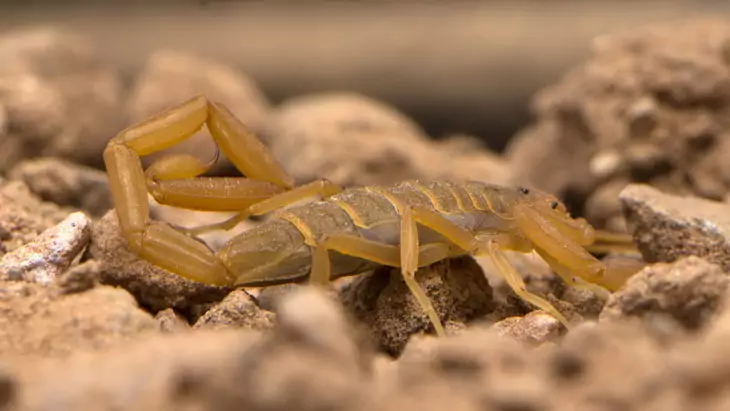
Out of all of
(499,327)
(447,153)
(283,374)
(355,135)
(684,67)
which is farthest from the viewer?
(447,153)

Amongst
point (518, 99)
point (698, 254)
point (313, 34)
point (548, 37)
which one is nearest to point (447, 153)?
point (518, 99)

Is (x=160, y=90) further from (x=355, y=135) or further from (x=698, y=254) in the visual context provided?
(x=698, y=254)

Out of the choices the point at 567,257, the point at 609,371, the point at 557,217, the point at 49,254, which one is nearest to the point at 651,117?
the point at 557,217

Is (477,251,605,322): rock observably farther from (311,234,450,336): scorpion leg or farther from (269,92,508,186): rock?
(269,92,508,186): rock

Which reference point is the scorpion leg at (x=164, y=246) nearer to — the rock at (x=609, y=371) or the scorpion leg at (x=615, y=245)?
the rock at (x=609, y=371)

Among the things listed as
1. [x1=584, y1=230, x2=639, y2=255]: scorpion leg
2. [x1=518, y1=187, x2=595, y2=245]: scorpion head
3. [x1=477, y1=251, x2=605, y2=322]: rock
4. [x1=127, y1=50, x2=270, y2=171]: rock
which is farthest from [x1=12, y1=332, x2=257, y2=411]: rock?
[x1=127, y1=50, x2=270, y2=171]: rock

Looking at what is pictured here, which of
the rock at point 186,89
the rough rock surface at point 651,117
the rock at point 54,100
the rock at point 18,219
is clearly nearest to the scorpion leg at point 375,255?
the rock at point 18,219

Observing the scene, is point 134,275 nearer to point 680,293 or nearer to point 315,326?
point 315,326
